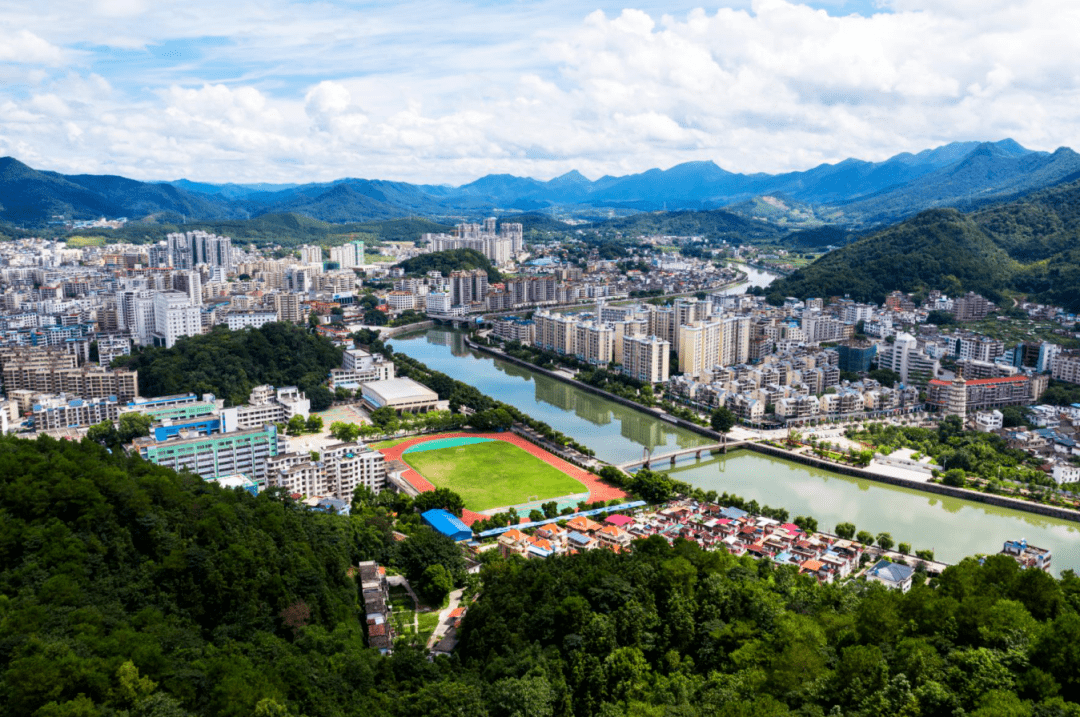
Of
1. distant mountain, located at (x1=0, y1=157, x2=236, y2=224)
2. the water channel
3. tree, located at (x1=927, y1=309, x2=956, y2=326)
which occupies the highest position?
distant mountain, located at (x1=0, y1=157, x2=236, y2=224)

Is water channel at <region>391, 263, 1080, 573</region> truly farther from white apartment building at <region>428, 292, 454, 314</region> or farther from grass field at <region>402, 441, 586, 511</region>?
white apartment building at <region>428, 292, 454, 314</region>

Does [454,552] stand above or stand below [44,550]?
below

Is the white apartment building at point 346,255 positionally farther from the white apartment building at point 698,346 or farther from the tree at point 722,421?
the tree at point 722,421

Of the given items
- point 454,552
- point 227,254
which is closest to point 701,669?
point 454,552

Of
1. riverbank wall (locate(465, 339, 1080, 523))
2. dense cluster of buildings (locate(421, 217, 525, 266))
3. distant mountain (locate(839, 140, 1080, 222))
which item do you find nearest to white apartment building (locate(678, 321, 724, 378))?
riverbank wall (locate(465, 339, 1080, 523))

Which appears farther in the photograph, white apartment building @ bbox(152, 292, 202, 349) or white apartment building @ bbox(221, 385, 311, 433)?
white apartment building @ bbox(152, 292, 202, 349)

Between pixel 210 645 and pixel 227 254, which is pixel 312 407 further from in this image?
pixel 227 254
